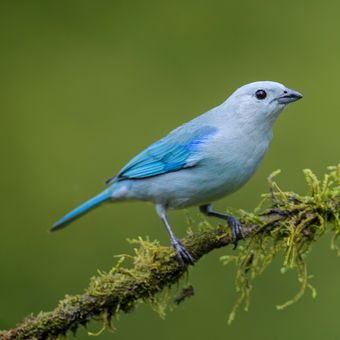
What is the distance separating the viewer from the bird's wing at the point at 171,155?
5.68m

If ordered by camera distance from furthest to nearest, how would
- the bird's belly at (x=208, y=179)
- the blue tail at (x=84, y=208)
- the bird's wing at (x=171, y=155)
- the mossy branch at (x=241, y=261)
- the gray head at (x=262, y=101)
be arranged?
the blue tail at (x=84, y=208) < the bird's wing at (x=171, y=155) < the gray head at (x=262, y=101) < the bird's belly at (x=208, y=179) < the mossy branch at (x=241, y=261)

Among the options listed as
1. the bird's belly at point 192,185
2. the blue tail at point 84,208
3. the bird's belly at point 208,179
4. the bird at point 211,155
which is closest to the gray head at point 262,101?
the bird at point 211,155

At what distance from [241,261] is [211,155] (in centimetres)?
116

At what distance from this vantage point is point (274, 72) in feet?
26.6

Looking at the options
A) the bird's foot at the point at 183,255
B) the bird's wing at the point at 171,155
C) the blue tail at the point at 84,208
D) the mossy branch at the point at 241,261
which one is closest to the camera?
the mossy branch at the point at 241,261

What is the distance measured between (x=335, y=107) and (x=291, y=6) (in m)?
1.57

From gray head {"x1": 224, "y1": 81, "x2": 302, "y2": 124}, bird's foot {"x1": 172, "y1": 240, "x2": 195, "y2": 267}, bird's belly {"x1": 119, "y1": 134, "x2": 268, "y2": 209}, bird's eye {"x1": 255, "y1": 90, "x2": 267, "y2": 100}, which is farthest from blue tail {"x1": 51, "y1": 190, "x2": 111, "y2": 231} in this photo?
bird's foot {"x1": 172, "y1": 240, "x2": 195, "y2": 267}

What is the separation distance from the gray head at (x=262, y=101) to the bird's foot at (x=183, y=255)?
A: 1351 millimetres

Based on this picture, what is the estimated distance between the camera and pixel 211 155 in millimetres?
5523

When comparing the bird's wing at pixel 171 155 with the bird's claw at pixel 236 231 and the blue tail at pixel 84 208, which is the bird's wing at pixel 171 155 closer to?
the blue tail at pixel 84 208

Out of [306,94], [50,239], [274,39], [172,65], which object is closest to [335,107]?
[306,94]

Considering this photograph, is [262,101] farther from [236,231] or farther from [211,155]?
[236,231]

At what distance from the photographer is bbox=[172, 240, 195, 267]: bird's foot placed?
4559 millimetres

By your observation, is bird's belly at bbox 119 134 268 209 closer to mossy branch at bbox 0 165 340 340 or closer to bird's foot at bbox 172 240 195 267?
mossy branch at bbox 0 165 340 340
